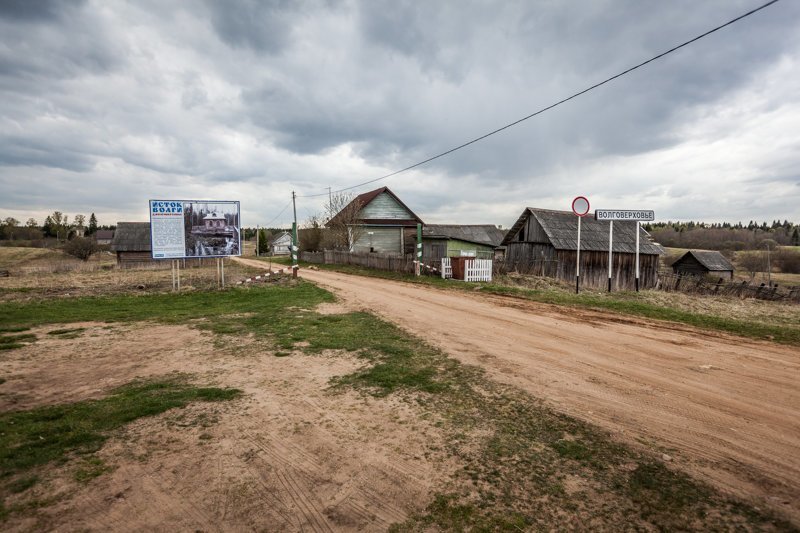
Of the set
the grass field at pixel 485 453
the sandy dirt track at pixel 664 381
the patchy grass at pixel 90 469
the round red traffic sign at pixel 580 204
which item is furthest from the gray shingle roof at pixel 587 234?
the patchy grass at pixel 90 469

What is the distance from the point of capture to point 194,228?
1775 centimetres

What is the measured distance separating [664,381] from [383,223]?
104ft

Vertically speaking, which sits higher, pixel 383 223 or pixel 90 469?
pixel 383 223

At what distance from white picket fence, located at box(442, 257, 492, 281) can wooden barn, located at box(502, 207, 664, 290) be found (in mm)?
2672

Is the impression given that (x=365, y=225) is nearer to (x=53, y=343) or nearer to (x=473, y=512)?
(x=53, y=343)

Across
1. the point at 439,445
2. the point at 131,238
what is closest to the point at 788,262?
the point at 439,445

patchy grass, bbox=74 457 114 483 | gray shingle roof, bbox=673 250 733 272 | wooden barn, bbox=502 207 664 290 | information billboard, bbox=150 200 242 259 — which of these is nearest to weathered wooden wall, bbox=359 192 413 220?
wooden barn, bbox=502 207 664 290

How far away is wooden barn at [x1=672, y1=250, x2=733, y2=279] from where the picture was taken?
147 feet

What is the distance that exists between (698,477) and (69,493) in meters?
5.13

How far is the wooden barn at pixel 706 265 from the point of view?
44.8 meters

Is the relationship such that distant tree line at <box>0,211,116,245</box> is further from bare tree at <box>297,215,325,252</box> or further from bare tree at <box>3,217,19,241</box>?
bare tree at <box>297,215,325,252</box>

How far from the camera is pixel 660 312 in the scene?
1138 centimetres

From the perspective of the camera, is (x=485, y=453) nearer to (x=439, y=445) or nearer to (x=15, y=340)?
(x=439, y=445)

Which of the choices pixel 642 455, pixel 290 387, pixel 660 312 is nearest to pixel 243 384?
pixel 290 387
